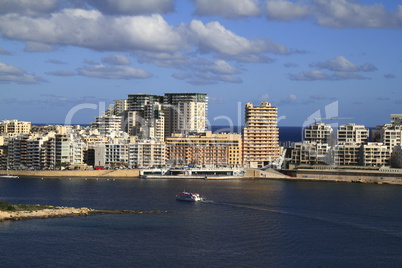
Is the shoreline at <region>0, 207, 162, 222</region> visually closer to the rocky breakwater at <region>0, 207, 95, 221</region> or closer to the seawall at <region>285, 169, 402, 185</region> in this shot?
the rocky breakwater at <region>0, 207, 95, 221</region>

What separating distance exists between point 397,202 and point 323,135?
25.9 meters

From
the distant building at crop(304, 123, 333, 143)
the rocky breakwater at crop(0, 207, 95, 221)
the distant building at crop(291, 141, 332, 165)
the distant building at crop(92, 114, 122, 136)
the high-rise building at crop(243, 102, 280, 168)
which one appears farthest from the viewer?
the distant building at crop(92, 114, 122, 136)

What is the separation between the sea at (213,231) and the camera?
77.5ft

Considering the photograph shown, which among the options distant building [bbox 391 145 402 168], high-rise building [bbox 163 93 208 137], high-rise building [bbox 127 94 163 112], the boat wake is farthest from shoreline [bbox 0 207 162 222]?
high-rise building [bbox 127 94 163 112]

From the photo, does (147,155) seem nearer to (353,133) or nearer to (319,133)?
A: (319,133)

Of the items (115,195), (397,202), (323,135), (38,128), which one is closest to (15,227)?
(115,195)

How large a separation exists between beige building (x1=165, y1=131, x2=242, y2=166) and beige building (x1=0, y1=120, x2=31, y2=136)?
2312 cm

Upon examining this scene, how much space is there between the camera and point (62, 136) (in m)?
59.6

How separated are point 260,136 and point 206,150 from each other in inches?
196

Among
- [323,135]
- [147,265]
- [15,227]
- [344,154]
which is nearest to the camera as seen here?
[147,265]

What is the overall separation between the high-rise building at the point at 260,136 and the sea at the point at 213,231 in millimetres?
17327

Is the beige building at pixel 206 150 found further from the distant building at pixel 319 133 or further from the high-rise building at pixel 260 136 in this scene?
the distant building at pixel 319 133

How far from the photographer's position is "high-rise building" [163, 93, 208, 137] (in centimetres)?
7656

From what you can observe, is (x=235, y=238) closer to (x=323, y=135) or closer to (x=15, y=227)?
(x=15, y=227)
